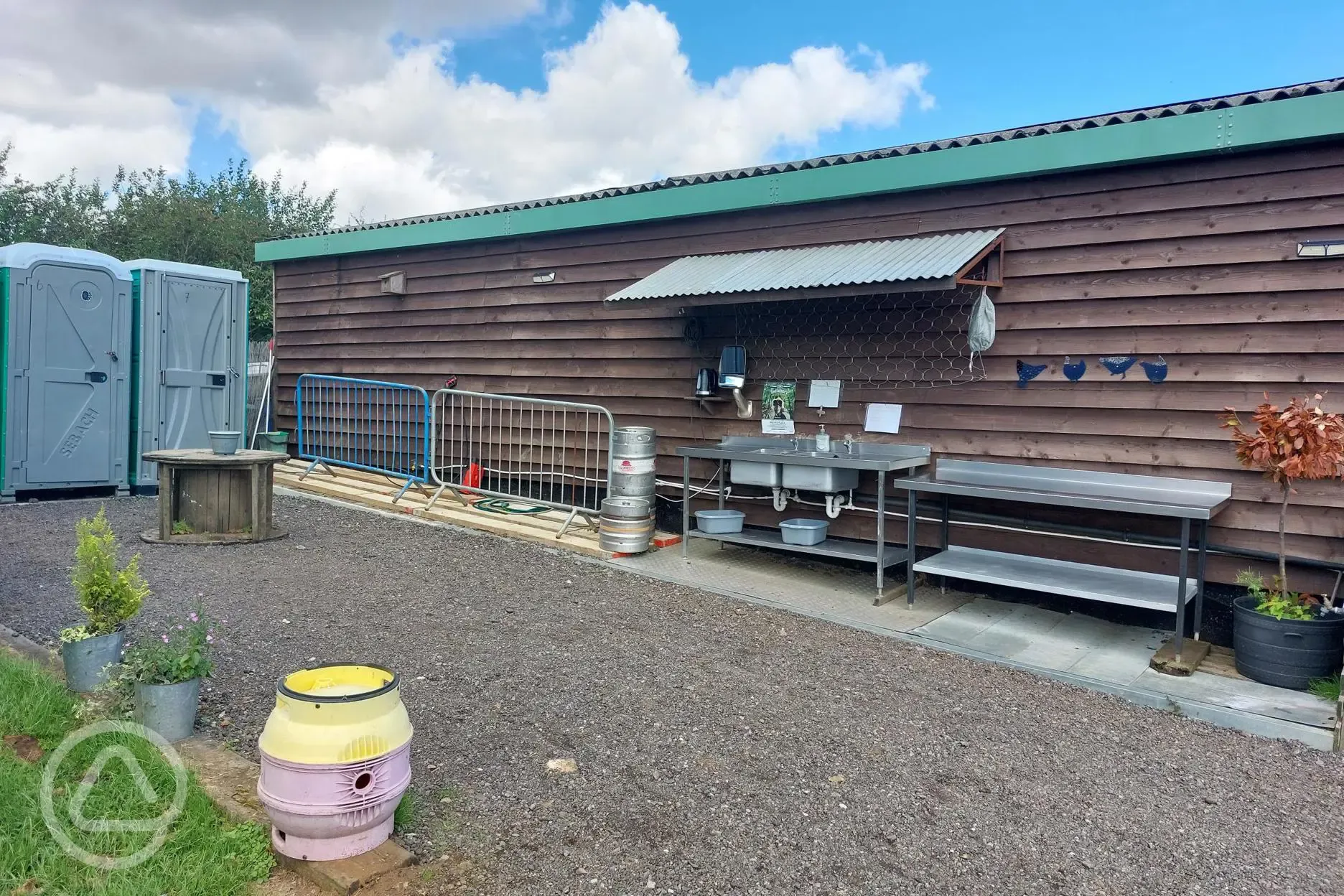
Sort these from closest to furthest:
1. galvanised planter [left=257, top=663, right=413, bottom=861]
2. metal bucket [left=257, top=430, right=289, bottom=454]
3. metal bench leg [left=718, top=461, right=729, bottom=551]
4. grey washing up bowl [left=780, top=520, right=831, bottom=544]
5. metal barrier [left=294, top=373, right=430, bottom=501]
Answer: galvanised planter [left=257, top=663, right=413, bottom=861] < grey washing up bowl [left=780, top=520, right=831, bottom=544] < metal bench leg [left=718, top=461, right=729, bottom=551] < metal barrier [left=294, top=373, right=430, bottom=501] < metal bucket [left=257, top=430, right=289, bottom=454]

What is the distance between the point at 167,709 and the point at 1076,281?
5651 millimetres

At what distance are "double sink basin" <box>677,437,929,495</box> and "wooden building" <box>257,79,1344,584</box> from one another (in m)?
0.18

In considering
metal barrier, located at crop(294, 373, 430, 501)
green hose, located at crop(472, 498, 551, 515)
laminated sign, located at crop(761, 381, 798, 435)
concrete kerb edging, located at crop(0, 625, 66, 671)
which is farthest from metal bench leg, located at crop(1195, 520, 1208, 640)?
metal barrier, located at crop(294, 373, 430, 501)

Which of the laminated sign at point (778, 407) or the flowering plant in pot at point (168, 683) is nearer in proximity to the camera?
the flowering plant in pot at point (168, 683)

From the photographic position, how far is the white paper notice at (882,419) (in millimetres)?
6582

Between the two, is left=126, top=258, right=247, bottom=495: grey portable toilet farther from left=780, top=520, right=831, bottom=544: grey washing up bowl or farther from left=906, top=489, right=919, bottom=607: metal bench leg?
left=906, top=489, right=919, bottom=607: metal bench leg

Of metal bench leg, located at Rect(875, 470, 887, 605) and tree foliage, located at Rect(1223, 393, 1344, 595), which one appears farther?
metal bench leg, located at Rect(875, 470, 887, 605)

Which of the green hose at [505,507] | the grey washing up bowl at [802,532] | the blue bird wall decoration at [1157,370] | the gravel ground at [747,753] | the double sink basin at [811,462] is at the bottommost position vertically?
the gravel ground at [747,753]

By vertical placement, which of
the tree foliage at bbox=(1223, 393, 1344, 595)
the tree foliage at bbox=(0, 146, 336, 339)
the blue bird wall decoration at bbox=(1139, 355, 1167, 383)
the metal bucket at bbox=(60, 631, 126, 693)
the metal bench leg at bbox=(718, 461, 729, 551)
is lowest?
the metal bucket at bbox=(60, 631, 126, 693)

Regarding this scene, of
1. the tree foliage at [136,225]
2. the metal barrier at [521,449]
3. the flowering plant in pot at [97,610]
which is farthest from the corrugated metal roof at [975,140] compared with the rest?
the tree foliage at [136,225]

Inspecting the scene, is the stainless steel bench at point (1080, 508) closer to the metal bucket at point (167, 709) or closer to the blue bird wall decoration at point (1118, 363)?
the blue bird wall decoration at point (1118, 363)

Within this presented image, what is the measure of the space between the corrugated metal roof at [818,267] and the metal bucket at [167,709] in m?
4.42

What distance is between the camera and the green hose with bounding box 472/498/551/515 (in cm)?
820

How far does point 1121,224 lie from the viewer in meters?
5.61
